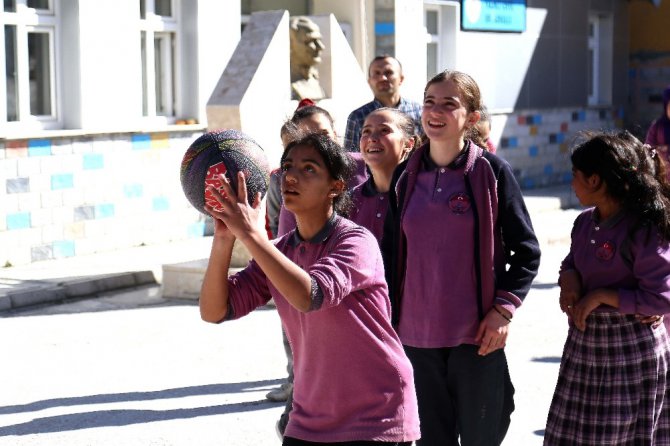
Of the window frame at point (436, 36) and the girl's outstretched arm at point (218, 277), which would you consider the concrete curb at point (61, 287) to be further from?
the window frame at point (436, 36)

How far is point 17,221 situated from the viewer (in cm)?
1220

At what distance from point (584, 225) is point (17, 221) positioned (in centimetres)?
832

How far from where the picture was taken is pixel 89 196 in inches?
510

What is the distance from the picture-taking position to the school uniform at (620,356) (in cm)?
466

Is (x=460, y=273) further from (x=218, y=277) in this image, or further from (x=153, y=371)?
(x=153, y=371)

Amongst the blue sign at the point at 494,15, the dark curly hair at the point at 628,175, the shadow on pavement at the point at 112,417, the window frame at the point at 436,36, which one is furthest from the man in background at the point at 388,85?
the blue sign at the point at 494,15

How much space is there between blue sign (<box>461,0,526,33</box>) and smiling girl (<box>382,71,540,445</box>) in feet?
45.5

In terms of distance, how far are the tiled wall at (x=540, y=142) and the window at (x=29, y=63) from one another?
818cm

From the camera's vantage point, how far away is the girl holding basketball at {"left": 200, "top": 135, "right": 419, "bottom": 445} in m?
3.81

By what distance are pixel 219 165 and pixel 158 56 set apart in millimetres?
10572

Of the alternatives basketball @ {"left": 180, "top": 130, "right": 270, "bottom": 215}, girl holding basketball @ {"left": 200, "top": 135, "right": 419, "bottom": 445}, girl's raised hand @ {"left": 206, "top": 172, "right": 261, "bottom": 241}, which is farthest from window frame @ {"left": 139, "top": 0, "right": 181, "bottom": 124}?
girl's raised hand @ {"left": 206, "top": 172, "right": 261, "bottom": 241}

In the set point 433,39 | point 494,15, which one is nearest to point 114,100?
point 433,39

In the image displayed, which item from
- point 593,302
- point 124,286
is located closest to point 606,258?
point 593,302

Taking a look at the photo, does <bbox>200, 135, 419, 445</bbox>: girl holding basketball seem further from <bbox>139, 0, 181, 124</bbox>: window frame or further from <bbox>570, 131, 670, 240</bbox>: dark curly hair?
<bbox>139, 0, 181, 124</bbox>: window frame
